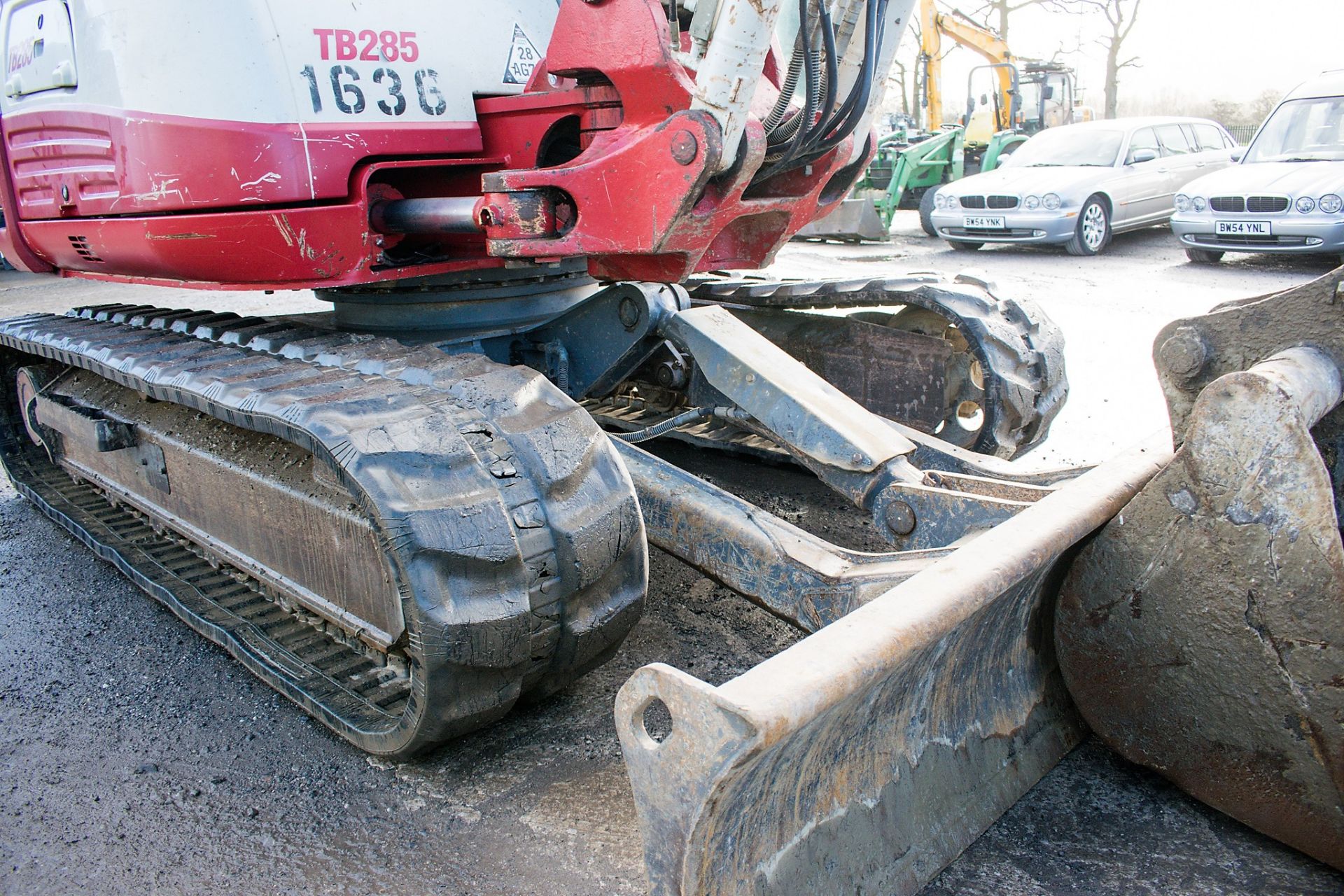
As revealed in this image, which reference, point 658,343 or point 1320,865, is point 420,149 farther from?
point 1320,865

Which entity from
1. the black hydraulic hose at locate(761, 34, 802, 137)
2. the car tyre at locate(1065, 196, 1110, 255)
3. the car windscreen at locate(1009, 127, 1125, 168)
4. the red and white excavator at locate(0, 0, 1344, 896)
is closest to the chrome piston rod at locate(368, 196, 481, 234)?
the red and white excavator at locate(0, 0, 1344, 896)

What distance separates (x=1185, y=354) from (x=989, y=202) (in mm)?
10944

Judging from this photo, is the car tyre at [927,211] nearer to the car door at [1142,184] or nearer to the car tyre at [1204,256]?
the car door at [1142,184]

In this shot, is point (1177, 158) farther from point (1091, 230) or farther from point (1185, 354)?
point (1185, 354)

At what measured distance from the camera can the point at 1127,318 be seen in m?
8.32

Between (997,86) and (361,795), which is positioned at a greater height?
(997,86)

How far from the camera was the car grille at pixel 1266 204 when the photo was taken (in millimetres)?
10289

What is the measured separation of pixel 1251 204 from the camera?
1052cm

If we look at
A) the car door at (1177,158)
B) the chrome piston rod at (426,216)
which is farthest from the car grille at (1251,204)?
the chrome piston rod at (426,216)

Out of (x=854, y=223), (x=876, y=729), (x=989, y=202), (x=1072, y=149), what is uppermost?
(x=1072, y=149)

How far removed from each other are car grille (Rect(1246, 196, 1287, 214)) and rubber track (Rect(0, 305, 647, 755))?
1028 centimetres

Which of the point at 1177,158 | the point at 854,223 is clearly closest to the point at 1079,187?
the point at 1177,158

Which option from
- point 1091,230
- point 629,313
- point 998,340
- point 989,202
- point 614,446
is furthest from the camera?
point 989,202

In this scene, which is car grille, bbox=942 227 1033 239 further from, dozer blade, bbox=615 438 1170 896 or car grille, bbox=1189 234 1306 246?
dozer blade, bbox=615 438 1170 896
